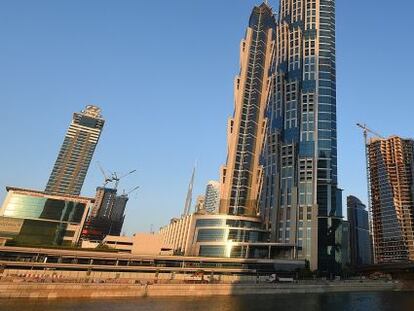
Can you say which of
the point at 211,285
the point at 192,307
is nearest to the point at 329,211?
the point at 211,285

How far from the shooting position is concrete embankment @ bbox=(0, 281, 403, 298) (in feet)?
301

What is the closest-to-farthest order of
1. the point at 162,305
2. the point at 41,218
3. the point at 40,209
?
the point at 162,305
the point at 41,218
the point at 40,209

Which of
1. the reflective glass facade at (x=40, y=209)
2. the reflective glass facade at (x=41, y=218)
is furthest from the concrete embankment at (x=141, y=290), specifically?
the reflective glass facade at (x=40, y=209)

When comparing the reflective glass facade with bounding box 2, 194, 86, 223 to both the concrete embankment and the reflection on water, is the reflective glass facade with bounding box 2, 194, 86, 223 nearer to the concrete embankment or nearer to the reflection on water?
the concrete embankment

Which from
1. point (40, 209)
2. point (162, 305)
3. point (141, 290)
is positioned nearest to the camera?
point (162, 305)

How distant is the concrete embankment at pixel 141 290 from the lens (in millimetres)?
91625

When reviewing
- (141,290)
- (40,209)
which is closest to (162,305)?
(141,290)

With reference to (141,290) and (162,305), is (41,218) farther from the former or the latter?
(162,305)

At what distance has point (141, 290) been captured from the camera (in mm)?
105375

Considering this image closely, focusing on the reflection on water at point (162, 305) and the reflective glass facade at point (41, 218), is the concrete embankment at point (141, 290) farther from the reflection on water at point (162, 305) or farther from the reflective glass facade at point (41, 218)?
the reflective glass facade at point (41, 218)

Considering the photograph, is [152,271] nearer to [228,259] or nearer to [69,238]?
[228,259]

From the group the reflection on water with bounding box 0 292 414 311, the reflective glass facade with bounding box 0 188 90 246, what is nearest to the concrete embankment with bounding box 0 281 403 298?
the reflection on water with bounding box 0 292 414 311

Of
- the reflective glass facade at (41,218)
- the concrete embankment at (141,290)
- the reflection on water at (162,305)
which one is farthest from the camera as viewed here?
the reflective glass facade at (41,218)

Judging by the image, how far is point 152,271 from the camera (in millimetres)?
149375
